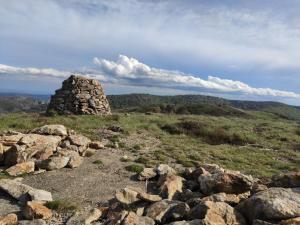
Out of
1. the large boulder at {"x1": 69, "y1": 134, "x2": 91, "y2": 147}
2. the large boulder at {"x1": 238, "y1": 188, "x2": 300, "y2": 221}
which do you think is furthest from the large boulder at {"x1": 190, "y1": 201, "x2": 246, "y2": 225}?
the large boulder at {"x1": 69, "y1": 134, "x2": 91, "y2": 147}

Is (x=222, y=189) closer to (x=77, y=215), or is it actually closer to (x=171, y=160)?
(x=77, y=215)

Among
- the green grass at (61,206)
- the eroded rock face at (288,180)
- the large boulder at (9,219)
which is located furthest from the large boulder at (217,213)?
the large boulder at (9,219)

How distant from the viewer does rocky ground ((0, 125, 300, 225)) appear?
40.5 ft

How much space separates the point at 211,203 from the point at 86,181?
25.7 ft

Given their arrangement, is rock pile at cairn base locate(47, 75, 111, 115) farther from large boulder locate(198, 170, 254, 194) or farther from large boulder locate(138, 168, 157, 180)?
large boulder locate(198, 170, 254, 194)

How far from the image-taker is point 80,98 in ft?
140

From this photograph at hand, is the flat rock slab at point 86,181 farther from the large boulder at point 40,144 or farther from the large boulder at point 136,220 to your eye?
the large boulder at point 136,220

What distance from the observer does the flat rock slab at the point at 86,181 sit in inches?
666

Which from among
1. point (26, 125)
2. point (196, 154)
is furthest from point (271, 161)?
point (26, 125)

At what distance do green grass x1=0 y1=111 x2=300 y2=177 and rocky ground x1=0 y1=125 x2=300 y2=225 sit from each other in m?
3.71

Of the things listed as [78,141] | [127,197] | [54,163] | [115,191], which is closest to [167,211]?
[127,197]

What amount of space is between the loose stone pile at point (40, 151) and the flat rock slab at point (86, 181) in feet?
1.81

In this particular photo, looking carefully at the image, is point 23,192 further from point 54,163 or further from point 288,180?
point 288,180

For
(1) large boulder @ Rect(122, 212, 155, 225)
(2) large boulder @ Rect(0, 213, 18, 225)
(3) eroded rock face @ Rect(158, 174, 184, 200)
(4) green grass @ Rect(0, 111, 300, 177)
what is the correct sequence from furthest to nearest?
(4) green grass @ Rect(0, 111, 300, 177)
(3) eroded rock face @ Rect(158, 174, 184, 200)
(2) large boulder @ Rect(0, 213, 18, 225)
(1) large boulder @ Rect(122, 212, 155, 225)
